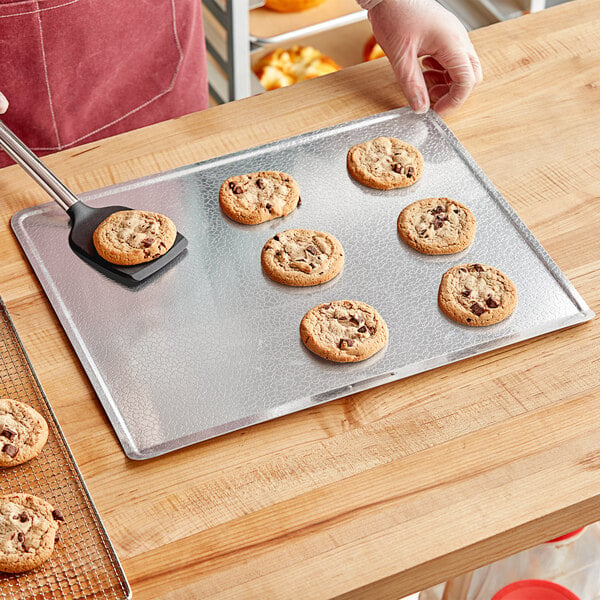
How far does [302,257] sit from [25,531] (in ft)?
1.54

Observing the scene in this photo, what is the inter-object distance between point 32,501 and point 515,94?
94 centimetres

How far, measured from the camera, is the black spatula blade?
109cm

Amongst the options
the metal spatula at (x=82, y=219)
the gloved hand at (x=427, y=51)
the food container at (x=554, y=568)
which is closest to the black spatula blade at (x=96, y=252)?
the metal spatula at (x=82, y=219)

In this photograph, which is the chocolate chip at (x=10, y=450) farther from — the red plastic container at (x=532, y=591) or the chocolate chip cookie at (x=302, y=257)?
the red plastic container at (x=532, y=591)

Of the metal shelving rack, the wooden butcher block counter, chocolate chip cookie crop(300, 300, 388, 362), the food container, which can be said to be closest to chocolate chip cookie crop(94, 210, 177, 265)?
the wooden butcher block counter

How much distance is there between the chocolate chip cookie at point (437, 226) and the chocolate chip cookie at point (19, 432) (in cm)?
52

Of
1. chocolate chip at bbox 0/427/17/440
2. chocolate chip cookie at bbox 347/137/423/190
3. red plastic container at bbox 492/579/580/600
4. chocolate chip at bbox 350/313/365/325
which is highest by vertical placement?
chocolate chip cookie at bbox 347/137/423/190

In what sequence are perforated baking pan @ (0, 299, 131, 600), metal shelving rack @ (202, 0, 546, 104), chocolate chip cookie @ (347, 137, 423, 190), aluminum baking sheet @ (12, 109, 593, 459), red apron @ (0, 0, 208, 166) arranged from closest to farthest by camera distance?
perforated baking pan @ (0, 299, 131, 600) < aluminum baking sheet @ (12, 109, 593, 459) < chocolate chip cookie @ (347, 137, 423, 190) < red apron @ (0, 0, 208, 166) < metal shelving rack @ (202, 0, 546, 104)

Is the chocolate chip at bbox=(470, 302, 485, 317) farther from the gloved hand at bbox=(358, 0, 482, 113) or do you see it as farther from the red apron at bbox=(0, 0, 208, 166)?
the red apron at bbox=(0, 0, 208, 166)

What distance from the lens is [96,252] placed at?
3.64 ft

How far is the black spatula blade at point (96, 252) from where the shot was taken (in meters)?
1.09

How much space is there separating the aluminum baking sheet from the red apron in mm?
302

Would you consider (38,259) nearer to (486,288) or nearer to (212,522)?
(212,522)

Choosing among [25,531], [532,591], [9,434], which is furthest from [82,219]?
[532,591]
